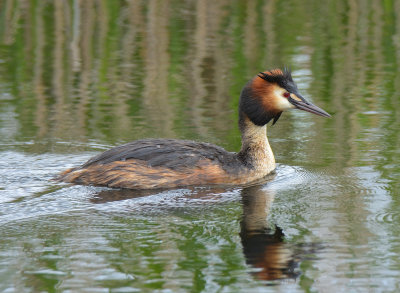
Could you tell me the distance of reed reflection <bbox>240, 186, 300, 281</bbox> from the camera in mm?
5695

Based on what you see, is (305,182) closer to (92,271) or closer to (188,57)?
(92,271)

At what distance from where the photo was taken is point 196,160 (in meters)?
8.12

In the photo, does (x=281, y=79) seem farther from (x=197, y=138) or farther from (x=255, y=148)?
(x=197, y=138)

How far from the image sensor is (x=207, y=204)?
7.37 m

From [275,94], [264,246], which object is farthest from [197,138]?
[264,246]

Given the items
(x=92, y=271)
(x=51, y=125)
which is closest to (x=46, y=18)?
(x=51, y=125)

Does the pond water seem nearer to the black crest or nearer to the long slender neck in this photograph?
the long slender neck

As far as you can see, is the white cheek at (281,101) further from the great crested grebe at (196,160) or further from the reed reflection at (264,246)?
the reed reflection at (264,246)

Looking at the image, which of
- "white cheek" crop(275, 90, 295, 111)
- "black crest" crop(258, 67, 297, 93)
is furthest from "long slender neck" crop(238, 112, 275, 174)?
"black crest" crop(258, 67, 297, 93)

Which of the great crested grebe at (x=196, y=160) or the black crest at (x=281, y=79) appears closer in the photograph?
the great crested grebe at (x=196, y=160)

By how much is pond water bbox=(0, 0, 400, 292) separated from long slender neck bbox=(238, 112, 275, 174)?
6.3 inches

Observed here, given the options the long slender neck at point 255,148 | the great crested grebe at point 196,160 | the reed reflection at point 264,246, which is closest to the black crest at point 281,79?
the great crested grebe at point 196,160

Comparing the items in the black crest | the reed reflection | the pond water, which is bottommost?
the reed reflection

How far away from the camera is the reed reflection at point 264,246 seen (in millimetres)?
5695
